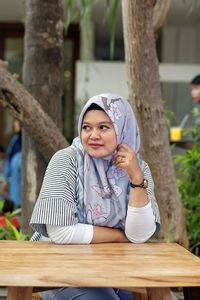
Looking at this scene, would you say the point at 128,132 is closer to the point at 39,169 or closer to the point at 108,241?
the point at 108,241

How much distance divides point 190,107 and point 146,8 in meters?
6.16

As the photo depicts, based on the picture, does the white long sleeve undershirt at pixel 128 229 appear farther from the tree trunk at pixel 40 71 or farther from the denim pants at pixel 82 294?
the tree trunk at pixel 40 71

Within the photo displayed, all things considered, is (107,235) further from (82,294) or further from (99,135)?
(99,135)

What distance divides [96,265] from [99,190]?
1.53 ft

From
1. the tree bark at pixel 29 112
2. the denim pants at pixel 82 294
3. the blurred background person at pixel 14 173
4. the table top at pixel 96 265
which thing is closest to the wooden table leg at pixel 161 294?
the table top at pixel 96 265

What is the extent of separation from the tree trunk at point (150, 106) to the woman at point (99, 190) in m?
1.00

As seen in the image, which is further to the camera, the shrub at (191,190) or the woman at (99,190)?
the shrub at (191,190)

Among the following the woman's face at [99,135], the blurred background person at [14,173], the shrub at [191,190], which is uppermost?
the woman's face at [99,135]

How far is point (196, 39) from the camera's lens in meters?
10.4

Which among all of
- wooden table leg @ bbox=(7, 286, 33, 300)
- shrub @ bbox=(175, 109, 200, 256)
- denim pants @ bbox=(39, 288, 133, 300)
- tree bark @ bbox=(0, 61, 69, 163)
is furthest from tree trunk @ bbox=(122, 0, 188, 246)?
wooden table leg @ bbox=(7, 286, 33, 300)

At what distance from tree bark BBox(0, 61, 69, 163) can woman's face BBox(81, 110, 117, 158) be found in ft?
3.38

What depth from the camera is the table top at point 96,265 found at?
67.2 inches

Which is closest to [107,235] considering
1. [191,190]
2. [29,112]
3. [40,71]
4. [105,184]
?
[105,184]

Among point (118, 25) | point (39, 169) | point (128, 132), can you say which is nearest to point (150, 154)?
point (39, 169)
